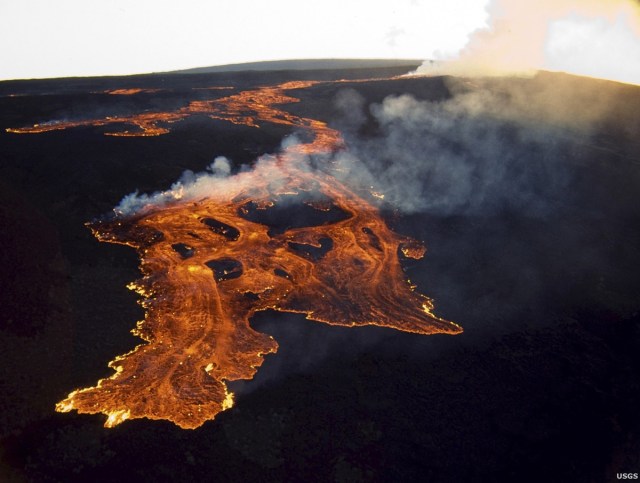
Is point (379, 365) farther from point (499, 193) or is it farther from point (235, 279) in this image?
point (499, 193)

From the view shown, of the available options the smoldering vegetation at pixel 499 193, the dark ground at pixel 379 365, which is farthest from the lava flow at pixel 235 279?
the smoldering vegetation at pixel 499 193

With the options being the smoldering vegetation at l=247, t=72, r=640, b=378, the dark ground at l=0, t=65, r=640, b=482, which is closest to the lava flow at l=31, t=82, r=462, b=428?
the dark ground at l=0, t=65, r=640, b=482

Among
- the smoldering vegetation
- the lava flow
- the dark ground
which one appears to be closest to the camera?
the dark ground

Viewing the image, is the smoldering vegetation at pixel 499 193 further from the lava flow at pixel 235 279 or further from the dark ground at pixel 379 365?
the lava flow at pixel 235 279

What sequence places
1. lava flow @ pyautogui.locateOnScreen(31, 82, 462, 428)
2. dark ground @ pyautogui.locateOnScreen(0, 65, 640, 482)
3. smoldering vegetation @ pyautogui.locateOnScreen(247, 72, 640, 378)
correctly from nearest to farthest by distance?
dark ground @ pyautogui.locateOnScreen(0, 65, 640, 482), lava flow @ pyautogui.locateOnScreen(31, 82, 462, 428), smoldering vegetation @ pyautogui.locateOnScreen(247, 72, 640, 378)

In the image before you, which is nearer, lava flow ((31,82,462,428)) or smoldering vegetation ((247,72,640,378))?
lava flow ((31,82,462,428))

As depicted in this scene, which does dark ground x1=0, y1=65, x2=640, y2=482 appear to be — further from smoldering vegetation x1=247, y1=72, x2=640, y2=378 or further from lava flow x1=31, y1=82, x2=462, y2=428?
lava flow x1=31, y1=82, x2=462, y2=428

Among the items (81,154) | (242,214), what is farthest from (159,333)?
(81,154)
